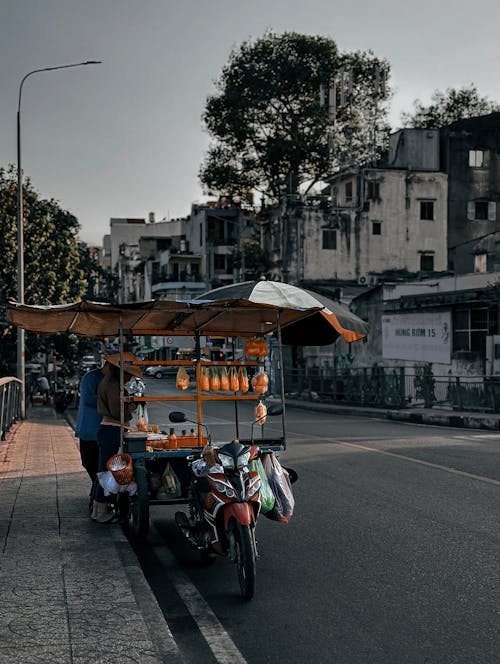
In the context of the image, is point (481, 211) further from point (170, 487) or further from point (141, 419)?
point (170, 487)

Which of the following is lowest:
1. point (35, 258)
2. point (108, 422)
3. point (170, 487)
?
point (170, 487)

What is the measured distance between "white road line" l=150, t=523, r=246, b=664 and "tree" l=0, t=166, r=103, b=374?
24470 millimetres

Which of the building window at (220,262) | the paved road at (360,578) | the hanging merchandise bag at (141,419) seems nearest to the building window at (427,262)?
the building window at (220,262)

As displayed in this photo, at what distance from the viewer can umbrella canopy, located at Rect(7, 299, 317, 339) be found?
27.2 feet

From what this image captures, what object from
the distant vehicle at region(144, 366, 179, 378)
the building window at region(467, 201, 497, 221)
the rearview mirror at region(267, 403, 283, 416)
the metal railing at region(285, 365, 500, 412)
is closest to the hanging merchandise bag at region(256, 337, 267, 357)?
the rearview mirror at region(267, 403, 283, 416)

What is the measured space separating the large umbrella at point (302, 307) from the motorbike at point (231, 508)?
1.63m

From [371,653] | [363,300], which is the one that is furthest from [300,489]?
[363,300]

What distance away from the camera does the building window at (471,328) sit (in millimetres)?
34000

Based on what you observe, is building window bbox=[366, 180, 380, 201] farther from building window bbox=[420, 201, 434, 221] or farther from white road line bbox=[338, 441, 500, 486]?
white road line bbox=[338, 441, 500, 486]

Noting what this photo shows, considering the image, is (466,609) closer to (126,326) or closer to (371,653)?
(371,653)

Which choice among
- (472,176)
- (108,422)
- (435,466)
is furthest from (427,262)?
(108,422)

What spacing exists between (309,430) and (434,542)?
45.2ft

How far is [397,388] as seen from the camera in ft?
104

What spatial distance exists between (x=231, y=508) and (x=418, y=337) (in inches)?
1256
